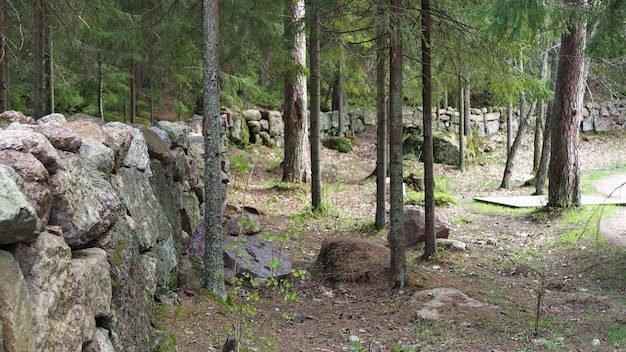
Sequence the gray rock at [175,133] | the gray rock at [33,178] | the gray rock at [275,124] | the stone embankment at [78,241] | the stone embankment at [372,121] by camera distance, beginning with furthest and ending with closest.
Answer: the gray rock at [275,124] < the stone embankment at [372,121] < the gray rock at [175,133] < the gray rock at [33,178] < the stone embankment at [78,241]

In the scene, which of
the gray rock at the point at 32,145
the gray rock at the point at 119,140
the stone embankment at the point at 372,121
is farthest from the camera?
the stone embankment at the point at 372,121

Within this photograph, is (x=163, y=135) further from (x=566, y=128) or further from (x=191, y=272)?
(x=566, y=128)

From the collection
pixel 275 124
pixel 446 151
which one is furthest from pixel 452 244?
pixel 275 124

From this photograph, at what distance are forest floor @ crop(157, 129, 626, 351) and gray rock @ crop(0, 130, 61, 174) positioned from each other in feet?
6.10

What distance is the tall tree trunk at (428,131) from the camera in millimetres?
8781

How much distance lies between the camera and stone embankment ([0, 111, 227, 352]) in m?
2.82

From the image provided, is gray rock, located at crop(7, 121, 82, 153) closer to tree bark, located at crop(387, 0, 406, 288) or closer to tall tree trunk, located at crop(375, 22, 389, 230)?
tree bark, located at crop(387, 0, 406, 288)

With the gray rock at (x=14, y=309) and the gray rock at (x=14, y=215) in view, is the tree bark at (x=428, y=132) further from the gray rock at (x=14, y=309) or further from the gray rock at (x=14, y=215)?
the gray rock at (x=14, y=309)

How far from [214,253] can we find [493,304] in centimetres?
349

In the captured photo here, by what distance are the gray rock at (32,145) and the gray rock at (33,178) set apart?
62 millimetres

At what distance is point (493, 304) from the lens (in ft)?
24.3

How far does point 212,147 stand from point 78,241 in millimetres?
2768

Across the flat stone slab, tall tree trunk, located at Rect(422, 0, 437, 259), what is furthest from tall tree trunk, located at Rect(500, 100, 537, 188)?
tall tree trunk, located at Rect(422, 0, 437, 259)

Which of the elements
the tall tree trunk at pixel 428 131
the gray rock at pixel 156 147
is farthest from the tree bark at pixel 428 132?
the gray rock at pixel 156 147
